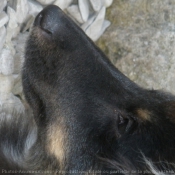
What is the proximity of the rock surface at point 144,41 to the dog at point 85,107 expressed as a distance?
2.60 ft

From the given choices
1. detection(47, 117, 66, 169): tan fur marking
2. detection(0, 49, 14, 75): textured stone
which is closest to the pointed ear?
detection(47, 117, 66, 169): tan fur marking

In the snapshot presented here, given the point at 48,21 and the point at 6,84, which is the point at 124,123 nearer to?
the point at 48,21

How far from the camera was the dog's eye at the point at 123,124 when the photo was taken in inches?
64.9

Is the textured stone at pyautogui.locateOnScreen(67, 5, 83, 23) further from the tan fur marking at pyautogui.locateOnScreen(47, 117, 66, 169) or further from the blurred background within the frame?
the tan fur marking at pyautogui.locateOnScreen(47, 117, 66, 169)

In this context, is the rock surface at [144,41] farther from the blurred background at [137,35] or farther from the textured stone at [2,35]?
the textured stone at [2,35]

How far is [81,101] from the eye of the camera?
67.1 inches

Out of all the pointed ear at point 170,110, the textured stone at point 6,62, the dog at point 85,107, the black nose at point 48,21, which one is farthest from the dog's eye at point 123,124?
the textured stone at point 6,62

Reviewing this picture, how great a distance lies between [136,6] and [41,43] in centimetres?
104

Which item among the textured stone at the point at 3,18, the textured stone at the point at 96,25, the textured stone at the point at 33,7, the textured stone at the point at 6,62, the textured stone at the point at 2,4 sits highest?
the textured stone at the point at 2,4

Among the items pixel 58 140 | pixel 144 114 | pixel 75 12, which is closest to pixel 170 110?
pixel 144 114

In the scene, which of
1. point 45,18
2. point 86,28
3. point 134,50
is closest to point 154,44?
point 134,50

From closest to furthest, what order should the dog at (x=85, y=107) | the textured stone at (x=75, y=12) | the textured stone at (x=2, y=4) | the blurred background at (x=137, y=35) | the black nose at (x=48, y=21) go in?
the dog at (x=85, y=107) → the black nose at (x=48, y=21) → the textured stone at (x=2, y=4) → the textured stone at (x=75, y=12) → the blurred background at (x=137, y=35)

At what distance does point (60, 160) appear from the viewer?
1.73 meters

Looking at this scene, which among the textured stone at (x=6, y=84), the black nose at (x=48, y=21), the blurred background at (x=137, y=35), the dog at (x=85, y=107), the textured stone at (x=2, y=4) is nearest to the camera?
the dog at (x=85, y=107)
